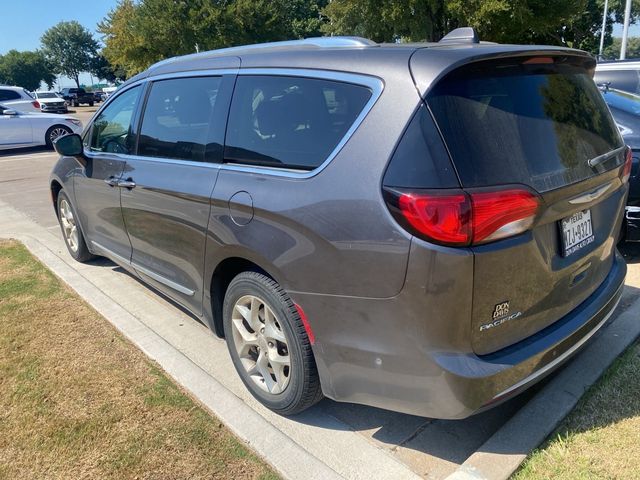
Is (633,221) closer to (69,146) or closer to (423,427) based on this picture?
(423,427)

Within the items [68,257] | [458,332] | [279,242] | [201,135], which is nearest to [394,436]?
[458,332]

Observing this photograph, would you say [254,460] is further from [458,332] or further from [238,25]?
[238,25]

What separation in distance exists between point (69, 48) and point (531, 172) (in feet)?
309

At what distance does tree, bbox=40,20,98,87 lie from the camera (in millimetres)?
81250

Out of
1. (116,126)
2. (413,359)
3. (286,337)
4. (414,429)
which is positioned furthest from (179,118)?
(414,429)

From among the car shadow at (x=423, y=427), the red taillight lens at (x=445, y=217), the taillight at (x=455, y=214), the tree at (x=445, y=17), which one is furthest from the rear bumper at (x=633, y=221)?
the tree at (x=445, y=17)

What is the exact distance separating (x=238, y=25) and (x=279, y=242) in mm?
33724

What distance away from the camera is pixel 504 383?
7.08 ft

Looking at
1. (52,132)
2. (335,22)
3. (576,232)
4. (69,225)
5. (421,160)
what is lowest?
(69,225)

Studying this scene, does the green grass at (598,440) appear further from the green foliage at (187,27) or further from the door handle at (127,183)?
the green foliage at (187,27)

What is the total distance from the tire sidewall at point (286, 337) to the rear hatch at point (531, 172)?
0.86 meters

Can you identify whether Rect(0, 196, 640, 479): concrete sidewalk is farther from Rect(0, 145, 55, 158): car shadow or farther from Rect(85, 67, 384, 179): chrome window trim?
Rect(0, 145, 55, 158): car shadow

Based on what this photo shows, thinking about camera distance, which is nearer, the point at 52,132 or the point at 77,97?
the point at 52,132

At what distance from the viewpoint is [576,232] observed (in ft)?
7.98
